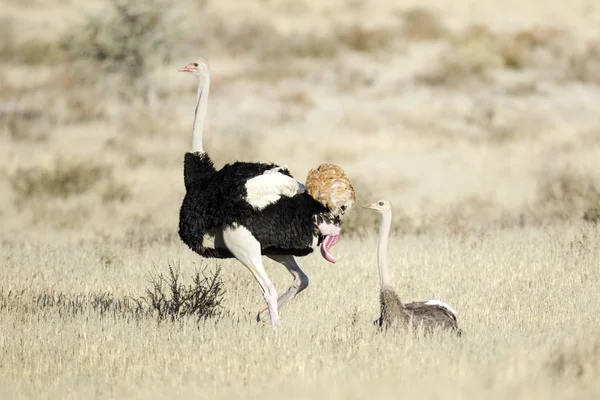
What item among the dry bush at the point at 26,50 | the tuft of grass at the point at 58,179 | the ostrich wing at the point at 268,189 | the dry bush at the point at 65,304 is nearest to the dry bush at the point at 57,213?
the tuft of grass at the point at 58,179

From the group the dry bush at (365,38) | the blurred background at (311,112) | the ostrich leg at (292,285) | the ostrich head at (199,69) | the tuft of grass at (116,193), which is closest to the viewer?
the ostrich leg at (292,285)

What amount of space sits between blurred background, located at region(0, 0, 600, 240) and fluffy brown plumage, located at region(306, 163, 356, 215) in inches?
191

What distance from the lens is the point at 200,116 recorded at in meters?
8.60

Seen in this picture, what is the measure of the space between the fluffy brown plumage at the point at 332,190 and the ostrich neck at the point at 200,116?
1.16 m

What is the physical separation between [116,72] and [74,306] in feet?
64.7

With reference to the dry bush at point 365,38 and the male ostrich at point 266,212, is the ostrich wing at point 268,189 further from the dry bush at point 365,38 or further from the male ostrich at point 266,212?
the dry bush at point 365,38

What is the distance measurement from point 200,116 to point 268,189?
125 centimetres

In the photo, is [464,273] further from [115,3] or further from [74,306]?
[115,3]

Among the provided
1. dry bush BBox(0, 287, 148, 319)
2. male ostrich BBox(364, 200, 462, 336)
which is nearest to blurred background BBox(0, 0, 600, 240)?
dry bush BBox(0, 287, 148, 319)

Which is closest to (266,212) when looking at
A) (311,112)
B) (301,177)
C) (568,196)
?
(568,196)

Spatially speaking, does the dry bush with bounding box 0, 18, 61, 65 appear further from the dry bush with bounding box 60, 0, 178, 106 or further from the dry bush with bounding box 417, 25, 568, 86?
the dry bush with bounding box 417, 25, 568, 86

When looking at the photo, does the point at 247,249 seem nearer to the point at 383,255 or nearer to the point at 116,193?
the point at 383,255

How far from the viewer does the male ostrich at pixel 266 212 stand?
297 inches

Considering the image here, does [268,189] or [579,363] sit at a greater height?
[268,189]
